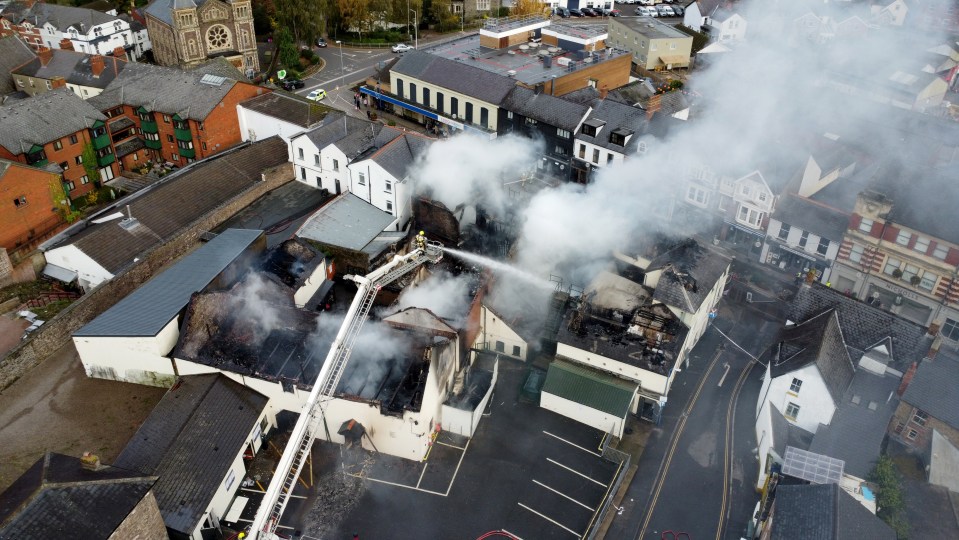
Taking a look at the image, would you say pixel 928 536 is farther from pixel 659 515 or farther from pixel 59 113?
pixel 59 113

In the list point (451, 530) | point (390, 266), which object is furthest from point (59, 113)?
point (451, 530)

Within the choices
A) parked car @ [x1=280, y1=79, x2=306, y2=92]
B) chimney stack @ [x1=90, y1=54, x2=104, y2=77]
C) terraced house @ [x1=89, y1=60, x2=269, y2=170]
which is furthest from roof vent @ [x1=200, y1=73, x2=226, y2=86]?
parked car @ [x1=280, y1=79, x2=306, y2=92]

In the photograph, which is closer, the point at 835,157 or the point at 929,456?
the point at 929,456

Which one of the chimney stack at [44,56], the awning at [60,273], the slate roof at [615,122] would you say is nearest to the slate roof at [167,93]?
the chimney stack at [44,56]

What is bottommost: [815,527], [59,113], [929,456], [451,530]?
[451,530]

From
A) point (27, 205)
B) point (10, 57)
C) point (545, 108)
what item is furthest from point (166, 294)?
point (10, 57)

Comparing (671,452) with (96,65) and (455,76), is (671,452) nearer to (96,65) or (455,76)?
(455,76)

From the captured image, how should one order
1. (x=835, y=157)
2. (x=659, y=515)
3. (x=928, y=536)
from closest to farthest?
1. (x=928, y=536)
2. (x=659, y=515)
3. (x=835, y=157)
